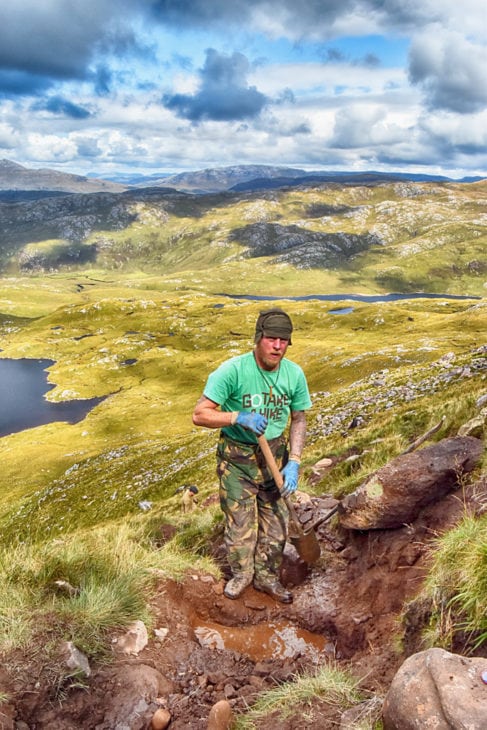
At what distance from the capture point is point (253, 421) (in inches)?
313

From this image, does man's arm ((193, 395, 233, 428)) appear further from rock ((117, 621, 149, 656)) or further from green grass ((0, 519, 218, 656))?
rock ((117, 621, 149, 656))

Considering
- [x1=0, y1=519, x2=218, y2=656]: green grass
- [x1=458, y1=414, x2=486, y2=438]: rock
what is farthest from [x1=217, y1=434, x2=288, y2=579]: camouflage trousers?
[x1=458, y1=414, x2=486, y2=438]: rock

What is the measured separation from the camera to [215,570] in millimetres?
9164

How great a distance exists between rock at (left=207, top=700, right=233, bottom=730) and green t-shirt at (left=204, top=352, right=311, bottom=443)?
428 centimetres

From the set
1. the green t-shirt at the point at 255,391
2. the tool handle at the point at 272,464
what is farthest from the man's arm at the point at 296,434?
the tool handle at the point at 272,464

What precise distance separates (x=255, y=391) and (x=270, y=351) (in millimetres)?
909

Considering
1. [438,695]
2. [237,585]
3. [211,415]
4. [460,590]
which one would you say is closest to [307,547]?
[237,585]

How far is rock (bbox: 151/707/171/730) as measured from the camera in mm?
5211

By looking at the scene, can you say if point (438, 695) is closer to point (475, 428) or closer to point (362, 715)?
point (362, 715)

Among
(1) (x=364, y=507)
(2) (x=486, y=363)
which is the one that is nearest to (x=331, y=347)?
(2) (x=486, y=363)

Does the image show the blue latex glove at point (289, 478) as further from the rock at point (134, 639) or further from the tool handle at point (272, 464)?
the rock at point (134, 639)

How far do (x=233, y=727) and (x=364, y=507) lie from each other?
497 cm

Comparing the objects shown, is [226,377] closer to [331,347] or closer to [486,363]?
[486,363]

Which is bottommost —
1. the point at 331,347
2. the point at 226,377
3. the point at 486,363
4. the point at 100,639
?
the point at 331,347
